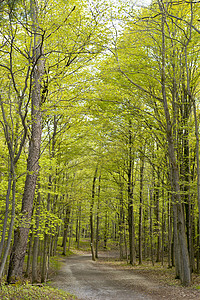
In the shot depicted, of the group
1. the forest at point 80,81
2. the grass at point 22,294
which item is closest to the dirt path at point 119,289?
the forest at point 80,81

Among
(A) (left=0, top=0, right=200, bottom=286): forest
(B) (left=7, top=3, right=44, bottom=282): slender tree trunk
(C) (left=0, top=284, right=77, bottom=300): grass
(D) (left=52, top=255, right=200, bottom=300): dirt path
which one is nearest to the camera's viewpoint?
(C) (left=0, top=284, right=77, bottom=300): grass

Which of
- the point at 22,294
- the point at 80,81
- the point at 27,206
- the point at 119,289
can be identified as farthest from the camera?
the point at 119,289

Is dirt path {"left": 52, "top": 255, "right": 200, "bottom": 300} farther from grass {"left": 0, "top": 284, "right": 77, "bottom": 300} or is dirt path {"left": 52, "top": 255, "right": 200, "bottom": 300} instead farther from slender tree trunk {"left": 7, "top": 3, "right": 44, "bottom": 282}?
slender tree trunk {"left": 7, "top": 3, "right": 44, "bottom": 282}

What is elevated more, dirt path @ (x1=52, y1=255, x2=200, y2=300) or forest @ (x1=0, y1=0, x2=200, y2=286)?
forest @ (x1=0, y1=0, x2=200, y2=286)

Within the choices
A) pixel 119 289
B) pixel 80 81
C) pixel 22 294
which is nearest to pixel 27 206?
pixel 22 294

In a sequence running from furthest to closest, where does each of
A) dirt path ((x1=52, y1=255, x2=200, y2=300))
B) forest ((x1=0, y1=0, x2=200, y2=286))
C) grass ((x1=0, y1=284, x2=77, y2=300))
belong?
1. dirt path ((x1=52, y1=255, x2=200, y2=300))
2. forest ((x1=0, y1=0, x2=200, y2=286))
3. grass ((x1=0, y1=284, x2=77, y2=300))

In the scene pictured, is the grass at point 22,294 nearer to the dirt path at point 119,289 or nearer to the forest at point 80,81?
the forest at point 80,81

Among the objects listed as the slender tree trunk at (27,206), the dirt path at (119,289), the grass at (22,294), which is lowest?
the dirt path at (119,289)

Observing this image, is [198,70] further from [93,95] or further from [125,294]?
[125,294]

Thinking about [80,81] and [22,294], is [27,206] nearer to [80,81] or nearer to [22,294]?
[22,294]

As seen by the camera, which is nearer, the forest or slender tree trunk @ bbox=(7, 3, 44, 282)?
the forest

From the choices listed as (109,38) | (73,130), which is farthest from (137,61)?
(73,130)

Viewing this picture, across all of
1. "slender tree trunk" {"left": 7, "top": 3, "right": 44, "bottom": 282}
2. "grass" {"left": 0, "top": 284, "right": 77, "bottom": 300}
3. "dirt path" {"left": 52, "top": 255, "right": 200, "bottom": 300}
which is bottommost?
"dirt path" {"left": 52, "top": 255, "right": 200, "bottom": 300}

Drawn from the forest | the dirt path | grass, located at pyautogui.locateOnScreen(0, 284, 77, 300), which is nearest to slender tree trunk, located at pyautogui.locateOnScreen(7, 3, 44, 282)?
the forest
